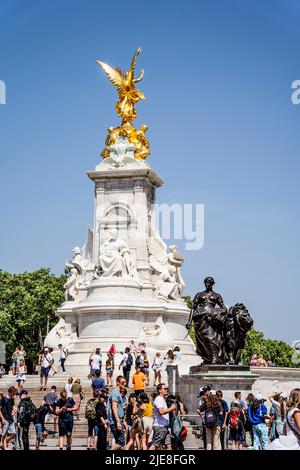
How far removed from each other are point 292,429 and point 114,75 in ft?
134

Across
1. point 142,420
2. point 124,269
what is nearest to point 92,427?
point 142,420

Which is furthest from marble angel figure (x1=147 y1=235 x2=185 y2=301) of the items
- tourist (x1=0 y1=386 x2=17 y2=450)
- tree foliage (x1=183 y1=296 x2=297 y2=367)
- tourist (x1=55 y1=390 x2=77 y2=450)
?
tree foliage (x1=183 y1=296 x2=297 y2=367)

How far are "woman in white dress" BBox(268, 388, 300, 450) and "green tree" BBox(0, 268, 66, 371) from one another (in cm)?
5900

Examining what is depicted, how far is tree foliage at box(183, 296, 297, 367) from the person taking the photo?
89.8m

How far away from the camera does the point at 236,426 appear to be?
68.7ft

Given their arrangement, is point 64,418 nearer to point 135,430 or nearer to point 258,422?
point 135,430

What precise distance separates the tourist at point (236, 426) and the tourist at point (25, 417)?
479cm

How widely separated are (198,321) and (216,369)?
2000 mm

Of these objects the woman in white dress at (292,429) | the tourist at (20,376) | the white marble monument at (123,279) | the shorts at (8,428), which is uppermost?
the white marble monument at (123,279)

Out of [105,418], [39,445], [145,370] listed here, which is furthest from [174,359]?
[105,418]

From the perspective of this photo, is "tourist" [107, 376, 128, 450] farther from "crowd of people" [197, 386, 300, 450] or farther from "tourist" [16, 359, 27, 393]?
"tourist" [16, 359, 27, 393]

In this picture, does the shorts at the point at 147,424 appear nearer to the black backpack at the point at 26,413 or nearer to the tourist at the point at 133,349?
the black backpack at the point at 26,413

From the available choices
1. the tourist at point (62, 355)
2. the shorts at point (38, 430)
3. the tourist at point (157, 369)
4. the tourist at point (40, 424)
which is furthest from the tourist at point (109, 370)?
the shorts at point (38, 430)

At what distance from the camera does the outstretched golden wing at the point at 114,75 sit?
51.1 metres
